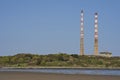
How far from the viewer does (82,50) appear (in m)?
180

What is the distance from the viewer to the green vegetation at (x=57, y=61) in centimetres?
17655

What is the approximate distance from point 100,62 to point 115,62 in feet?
25.2

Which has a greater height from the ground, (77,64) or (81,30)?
(81,30)

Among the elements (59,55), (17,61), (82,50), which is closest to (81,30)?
(82,50)

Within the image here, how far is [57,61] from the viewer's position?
7229 inches

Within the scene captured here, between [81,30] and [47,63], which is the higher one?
[81,30]

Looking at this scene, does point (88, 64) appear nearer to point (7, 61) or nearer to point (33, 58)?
point (33, 58)

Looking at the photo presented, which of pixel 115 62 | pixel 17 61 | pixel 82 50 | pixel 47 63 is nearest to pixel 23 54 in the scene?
pixel 17 61

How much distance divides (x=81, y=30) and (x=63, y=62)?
17.8 m

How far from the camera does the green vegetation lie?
579 feet

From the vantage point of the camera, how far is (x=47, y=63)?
593 ft

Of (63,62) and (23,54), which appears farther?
(23,54)

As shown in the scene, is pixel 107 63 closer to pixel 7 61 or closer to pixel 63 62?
pixel 63 62

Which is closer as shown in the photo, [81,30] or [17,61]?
[81,30]
